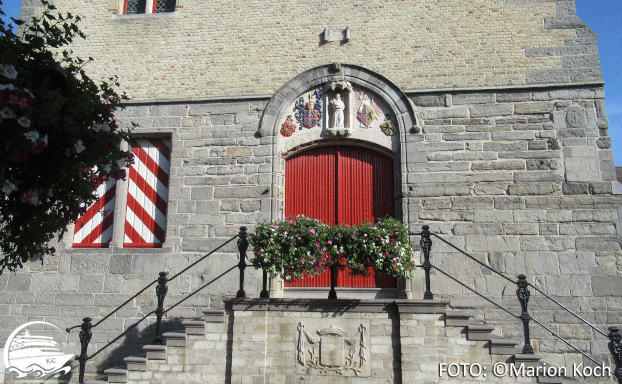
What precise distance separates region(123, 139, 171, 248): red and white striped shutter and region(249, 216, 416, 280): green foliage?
336cm

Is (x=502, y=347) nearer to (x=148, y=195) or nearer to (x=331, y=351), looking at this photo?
(x=331, y=351)

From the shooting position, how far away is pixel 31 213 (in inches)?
157

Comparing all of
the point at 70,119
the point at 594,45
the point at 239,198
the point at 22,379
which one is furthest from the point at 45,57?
the point at 594,45

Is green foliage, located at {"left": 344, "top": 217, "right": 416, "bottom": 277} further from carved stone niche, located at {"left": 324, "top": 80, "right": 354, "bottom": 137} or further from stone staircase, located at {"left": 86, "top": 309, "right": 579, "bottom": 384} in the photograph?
carved stone niche, located at {"left": 324, "top": 80, "right": 354, "bottom": 137}

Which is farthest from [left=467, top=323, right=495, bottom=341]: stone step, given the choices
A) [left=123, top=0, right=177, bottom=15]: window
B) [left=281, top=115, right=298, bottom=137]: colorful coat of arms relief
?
[left=123, top=0, right=177, bottom=15]: window

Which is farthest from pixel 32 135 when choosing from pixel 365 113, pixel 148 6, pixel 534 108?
pixel 534 108

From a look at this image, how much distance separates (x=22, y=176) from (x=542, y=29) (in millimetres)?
8539

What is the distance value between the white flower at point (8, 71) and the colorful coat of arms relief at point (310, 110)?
18.9 ft

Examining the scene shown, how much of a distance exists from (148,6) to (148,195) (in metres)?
4.10

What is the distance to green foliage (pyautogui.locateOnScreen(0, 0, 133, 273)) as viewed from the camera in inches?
138

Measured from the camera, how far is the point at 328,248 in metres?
6.49

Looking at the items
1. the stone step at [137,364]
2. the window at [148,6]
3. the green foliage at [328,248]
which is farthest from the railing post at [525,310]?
the window at [148,6]

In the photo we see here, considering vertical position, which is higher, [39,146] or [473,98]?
[473,98]

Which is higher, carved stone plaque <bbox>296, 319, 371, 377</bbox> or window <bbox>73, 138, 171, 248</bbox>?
window <bbox>73, 138, 171, 248</bbox>
